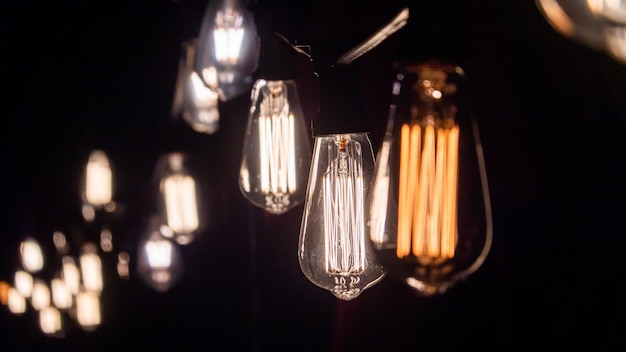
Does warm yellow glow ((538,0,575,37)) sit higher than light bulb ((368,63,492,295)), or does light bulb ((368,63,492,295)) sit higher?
warm yellow glow ((538,0,575,37))

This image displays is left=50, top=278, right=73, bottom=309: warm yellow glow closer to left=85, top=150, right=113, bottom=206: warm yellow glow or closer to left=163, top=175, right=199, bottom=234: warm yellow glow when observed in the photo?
left=85, top=150, right=113, bottom=206: warm yellow glow

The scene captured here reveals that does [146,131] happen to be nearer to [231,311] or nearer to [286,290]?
[231,311]

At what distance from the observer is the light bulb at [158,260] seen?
439 centimetres

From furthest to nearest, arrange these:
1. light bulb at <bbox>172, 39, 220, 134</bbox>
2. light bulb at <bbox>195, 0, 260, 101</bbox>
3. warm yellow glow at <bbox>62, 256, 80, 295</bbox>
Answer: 1. warm yellow glow at <bbox>62, 256, 80, 295</bbox>
2. light bulb at <bbox>172, 39, 220, 134</bbox>
3. light bulb at <bbox>195, 0, 260, 101</bbox>

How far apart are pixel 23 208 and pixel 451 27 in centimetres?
678

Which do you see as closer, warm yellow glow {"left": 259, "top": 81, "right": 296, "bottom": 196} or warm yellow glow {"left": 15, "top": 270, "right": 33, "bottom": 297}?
warm yellow glow {"left": 259, "top": 81, "right": 296, "bottom": 196}

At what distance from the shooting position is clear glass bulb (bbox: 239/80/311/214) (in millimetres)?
1489

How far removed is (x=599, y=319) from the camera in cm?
144

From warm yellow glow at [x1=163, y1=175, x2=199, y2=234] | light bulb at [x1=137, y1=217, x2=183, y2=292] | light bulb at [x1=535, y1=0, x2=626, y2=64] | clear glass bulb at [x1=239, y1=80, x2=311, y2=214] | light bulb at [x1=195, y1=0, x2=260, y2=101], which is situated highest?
light bulb at [x1=195, y1=0, x2=260, y2=101]

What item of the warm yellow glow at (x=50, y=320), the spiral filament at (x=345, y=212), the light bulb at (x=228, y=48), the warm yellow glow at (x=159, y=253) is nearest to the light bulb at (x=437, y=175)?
the spiral filament at (x=345, y=212)

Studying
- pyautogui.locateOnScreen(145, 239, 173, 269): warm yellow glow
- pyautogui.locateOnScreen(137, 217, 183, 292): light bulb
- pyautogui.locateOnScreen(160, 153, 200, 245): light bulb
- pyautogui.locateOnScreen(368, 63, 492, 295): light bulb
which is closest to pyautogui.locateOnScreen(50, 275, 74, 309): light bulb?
pyautogui.locateOnScreen(137, 217, 183, 292): light bulb

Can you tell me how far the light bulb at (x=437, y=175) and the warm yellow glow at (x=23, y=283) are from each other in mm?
7369

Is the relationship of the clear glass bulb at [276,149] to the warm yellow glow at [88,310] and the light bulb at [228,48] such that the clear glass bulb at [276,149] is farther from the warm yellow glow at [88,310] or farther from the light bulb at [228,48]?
the warm yellow glow at [88,310]

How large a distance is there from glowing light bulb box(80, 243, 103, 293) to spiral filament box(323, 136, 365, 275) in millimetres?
4902
